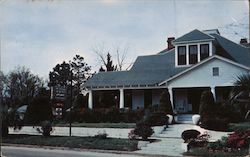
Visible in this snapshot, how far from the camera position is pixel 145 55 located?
12258 mm

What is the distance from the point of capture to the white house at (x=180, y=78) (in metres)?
15.7

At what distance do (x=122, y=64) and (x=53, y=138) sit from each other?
15.4ft

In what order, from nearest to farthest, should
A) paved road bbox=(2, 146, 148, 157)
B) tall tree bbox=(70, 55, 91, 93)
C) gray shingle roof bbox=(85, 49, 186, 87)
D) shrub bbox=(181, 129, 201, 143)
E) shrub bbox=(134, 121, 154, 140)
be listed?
tall tree bbox=(70, 55, 91, 93) → paved road bbox=(2, 146, 148, 157) → shrub bbox=(181, 129, 201, 143) → gray shingle roof bbox=(85, 49, 186, 87) → shrub bbox=(134, 121, 154, 140)

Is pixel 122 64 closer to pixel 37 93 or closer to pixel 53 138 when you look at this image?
pixel 37 93

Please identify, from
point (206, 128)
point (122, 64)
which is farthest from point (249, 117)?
point (122, 64)

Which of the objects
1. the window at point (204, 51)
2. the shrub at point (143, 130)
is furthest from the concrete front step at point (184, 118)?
the window at point (204, 51)

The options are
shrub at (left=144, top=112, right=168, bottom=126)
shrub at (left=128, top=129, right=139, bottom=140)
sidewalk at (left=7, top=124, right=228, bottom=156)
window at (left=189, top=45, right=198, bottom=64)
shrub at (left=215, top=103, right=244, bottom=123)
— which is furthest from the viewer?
window at (left=189, top=45, right=198, bottom=64)

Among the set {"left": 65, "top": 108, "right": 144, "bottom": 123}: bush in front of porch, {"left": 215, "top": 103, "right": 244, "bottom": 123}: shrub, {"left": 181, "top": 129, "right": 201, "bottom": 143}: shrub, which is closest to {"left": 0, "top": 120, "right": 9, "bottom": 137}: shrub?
{"left": 65, "top": 108, "right": 144, "bottom": 123}: bush in front of porch

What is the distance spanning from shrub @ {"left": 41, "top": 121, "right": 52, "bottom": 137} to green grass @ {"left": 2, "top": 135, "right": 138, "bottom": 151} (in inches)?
7.2

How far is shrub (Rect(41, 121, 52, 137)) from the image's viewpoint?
16234 mm

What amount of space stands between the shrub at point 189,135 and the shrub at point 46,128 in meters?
5.05

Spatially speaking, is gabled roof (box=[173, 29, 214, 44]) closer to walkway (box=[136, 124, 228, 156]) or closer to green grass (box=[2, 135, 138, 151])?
walkway (box=[136, 124, 228, 156])

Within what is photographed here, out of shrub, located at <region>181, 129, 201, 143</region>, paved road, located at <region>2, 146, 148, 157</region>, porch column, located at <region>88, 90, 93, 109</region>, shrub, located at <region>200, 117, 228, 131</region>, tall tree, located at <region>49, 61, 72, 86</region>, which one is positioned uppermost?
tall tree, located at <region>49, 61, 72, 86</region>

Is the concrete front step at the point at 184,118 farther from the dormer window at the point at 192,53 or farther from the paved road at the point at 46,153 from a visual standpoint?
the paved road at the point at 46,153
